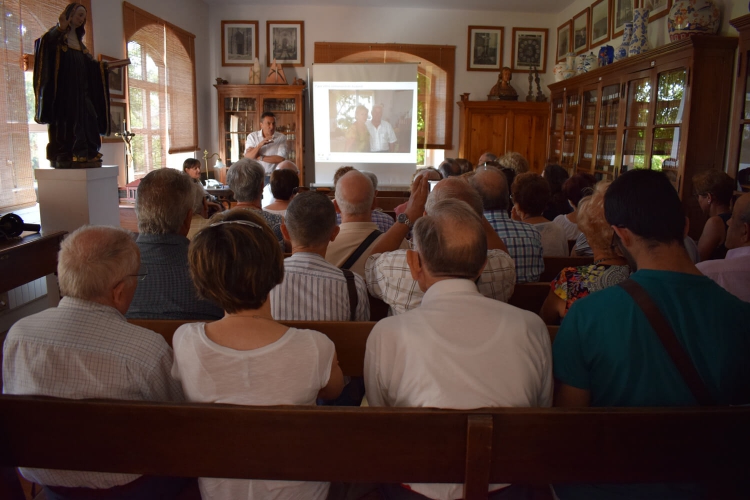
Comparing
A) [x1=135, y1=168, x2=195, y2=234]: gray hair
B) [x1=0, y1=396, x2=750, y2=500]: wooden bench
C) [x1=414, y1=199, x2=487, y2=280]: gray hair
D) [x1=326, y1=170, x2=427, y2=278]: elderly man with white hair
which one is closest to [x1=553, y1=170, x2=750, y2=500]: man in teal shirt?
[x1=0, y1=396, x2=750, y2=500]: wooden bench

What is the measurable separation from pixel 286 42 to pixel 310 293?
8.28 meters

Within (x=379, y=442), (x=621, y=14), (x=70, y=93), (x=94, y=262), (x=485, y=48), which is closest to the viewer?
(x=379, y=442)

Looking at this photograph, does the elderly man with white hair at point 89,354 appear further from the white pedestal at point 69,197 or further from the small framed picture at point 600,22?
the small framed picture at point 600,22

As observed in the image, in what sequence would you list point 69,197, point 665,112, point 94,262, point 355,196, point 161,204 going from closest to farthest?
point 94,262
point 161,204
point 355,196
point 69,197
point 665,112

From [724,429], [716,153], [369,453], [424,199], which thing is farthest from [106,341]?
[716,153]

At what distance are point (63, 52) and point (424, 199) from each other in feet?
9.59

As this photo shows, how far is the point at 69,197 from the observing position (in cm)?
416

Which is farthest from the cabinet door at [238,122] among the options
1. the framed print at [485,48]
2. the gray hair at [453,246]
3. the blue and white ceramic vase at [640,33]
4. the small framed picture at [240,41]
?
the gray hair at [453,246]

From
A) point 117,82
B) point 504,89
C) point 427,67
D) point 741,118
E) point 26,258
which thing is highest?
point 427,67

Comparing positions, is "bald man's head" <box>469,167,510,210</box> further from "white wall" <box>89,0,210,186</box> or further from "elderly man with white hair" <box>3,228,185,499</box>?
"white wall" <box>89,0,210,186</box>

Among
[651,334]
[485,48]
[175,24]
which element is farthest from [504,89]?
[651,334]

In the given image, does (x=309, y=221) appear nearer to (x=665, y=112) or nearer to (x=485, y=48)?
(x=665, y=112)

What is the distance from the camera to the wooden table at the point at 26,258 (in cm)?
311

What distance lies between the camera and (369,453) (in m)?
1.15
